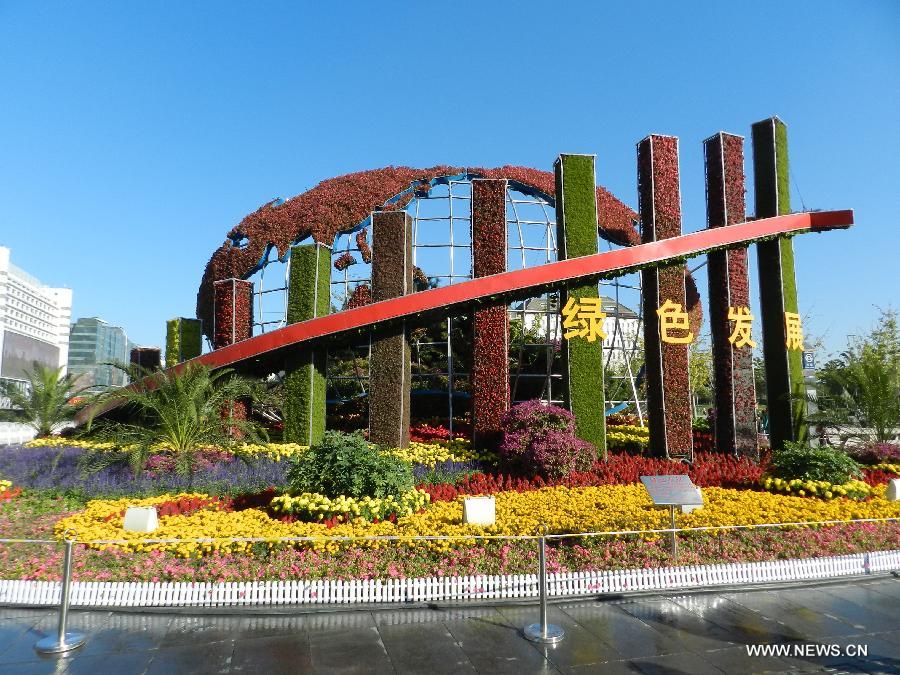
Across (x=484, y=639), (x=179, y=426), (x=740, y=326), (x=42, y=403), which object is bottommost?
(x=484, y=639)

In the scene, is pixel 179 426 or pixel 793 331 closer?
pixel 179 426

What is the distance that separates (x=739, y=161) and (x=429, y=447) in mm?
11481

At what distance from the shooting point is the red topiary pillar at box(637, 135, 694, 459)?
1484 centimetres

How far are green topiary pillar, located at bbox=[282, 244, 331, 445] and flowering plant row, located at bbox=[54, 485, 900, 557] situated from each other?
4.22 m

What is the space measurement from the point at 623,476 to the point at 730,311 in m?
5.77

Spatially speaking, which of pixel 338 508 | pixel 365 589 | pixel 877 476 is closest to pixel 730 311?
pixel 877 476

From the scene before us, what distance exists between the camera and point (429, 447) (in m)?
14.7

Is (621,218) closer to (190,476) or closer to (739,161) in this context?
(739,161)

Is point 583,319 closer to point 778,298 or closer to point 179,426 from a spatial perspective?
point 778,298

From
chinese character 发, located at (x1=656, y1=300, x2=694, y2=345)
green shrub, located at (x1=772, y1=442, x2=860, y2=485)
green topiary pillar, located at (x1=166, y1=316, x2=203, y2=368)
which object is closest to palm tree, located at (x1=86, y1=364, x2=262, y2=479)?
green topiary pillar, located at (x1=166, y1=316, x2=203, y2=368)

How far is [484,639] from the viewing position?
19.7 ft

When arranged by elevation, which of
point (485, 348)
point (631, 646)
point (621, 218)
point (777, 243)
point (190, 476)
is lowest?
point (631, 646)

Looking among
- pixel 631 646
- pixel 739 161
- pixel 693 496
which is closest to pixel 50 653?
pixel 631 646

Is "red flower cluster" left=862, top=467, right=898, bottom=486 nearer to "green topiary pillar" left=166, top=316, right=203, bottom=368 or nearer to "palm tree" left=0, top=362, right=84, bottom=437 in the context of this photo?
"green topiary pillar" left=166, top=316, right=203, bottom=368
